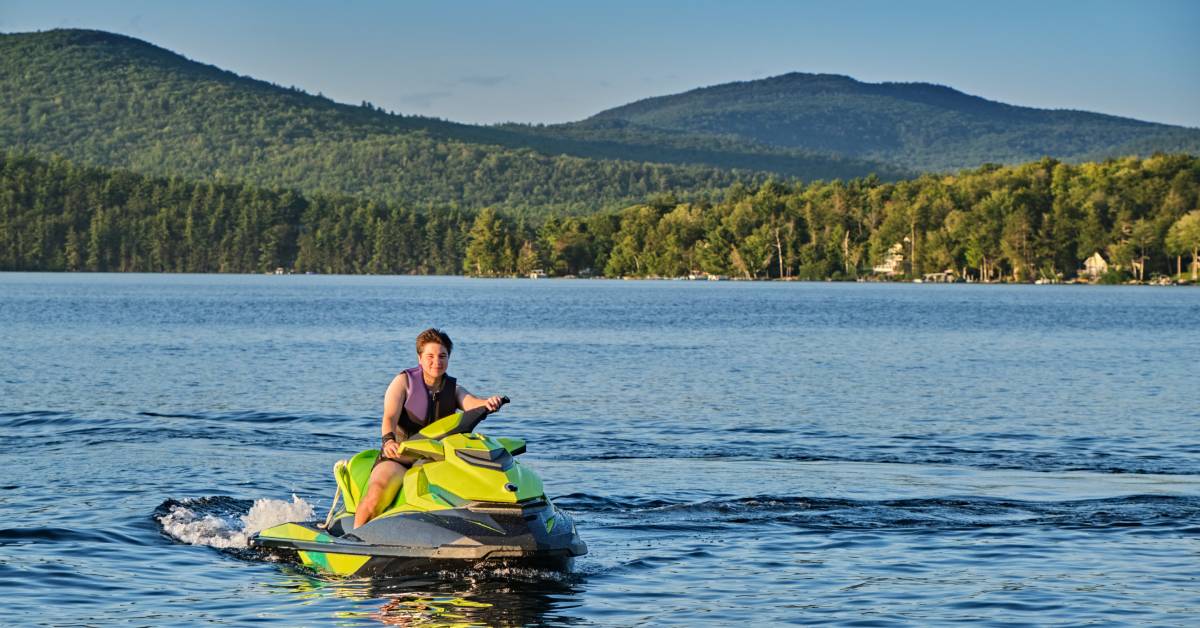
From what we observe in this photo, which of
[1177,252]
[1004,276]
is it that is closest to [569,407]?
[1177,252]

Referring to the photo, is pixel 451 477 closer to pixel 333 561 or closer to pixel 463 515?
pixel 463 515

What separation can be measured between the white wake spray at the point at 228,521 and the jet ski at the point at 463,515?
3.05m

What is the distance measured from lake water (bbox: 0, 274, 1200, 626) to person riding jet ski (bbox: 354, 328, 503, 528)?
33.4 inches

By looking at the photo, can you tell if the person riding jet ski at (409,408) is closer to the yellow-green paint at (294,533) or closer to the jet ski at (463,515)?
the jet ski at (463,515)

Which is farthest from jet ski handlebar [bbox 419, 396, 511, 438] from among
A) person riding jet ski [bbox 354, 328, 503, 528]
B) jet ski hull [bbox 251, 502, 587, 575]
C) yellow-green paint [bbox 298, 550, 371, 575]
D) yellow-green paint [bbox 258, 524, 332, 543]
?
yellow-green paint [bbox 258, 524, 332, 543]

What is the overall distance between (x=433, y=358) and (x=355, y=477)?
4.99ft

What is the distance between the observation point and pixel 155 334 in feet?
204

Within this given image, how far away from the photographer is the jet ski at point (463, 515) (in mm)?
13133

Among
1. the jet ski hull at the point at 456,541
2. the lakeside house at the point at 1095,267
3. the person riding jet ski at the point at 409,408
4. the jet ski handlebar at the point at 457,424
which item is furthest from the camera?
the lakeside house at the point at 1095,267

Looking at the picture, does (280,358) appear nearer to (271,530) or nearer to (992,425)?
(992,425)

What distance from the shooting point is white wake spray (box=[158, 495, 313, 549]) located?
1656cm

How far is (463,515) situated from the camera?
13195 mm

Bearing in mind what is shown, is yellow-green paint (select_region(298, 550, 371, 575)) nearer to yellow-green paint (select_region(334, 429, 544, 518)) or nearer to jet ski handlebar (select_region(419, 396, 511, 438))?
yellow-green paint (select_region(334, 429, 544, 518))

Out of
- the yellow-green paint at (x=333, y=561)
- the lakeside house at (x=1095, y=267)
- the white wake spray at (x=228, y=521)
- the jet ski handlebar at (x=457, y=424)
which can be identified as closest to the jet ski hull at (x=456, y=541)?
the yellow-green paint at (x=333, y=561)
